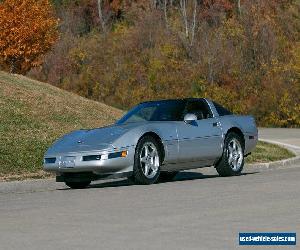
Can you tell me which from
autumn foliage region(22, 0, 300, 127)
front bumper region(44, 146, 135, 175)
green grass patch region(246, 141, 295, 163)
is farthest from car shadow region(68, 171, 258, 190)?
autumn foliage region(22, 0, 300, 127)

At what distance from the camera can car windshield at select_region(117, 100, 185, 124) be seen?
1636 centimetres

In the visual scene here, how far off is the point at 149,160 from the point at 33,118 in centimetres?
1198

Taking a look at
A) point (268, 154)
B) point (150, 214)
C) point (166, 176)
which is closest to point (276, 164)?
point (268, 154)

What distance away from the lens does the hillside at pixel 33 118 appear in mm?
18719

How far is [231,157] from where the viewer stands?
55.9ft

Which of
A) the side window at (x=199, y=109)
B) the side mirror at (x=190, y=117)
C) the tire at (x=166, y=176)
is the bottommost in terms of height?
the tire at (x=166, y=176)

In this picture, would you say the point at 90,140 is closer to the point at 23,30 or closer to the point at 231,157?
the point at 231,157

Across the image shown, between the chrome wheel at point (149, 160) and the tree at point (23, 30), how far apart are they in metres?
41.3

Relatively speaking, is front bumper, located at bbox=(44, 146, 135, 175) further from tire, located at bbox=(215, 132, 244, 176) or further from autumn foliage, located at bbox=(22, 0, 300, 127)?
autumn foliage, located at bbox=(22, 0, 300, 127)

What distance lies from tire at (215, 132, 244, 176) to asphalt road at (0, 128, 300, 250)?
1320 mm

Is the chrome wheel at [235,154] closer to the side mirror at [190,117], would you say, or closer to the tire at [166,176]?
the tire at [166,176]

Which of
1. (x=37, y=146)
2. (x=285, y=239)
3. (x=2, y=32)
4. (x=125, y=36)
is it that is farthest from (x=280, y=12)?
(x=285, y=239)

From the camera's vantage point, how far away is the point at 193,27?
70.6 m

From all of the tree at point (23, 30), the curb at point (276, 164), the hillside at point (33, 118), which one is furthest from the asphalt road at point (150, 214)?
the tree at point (23, 30)
